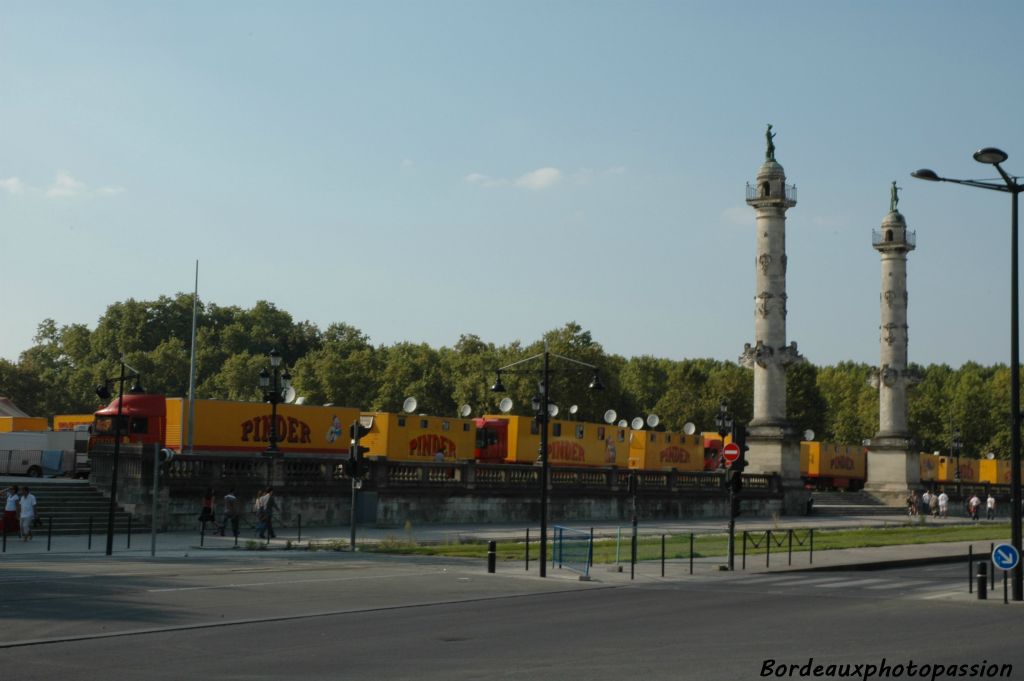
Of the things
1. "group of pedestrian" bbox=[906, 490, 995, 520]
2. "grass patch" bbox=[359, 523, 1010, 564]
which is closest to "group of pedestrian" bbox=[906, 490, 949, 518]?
"group of pedestrian" bbox=[906, 490, 995, 520]

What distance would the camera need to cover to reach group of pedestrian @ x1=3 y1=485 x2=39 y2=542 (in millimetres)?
37719

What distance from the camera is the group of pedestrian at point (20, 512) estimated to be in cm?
3772

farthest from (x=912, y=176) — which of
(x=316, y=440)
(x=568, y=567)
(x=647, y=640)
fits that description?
(x=316, y=440)

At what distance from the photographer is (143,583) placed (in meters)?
25.0

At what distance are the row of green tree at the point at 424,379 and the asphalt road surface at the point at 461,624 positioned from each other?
88.7 meters

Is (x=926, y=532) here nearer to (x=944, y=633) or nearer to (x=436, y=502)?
(x=436, y=502)

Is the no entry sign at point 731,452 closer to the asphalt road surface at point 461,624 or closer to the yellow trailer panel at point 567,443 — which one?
the asphalt road surface at point 461,624

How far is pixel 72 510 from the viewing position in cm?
4275

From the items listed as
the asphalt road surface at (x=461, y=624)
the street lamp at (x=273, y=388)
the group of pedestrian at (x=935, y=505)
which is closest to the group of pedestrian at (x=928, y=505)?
the group of pedestrian at (x=935, y=505)

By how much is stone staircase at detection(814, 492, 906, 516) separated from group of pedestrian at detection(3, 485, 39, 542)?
1966 inches

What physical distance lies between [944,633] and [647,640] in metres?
4.58

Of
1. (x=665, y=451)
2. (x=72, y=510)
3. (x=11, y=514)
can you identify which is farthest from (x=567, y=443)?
(x=11, y=514)

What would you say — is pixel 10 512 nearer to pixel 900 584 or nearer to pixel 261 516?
pixel 261 516

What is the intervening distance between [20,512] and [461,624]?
2326 centimetres
